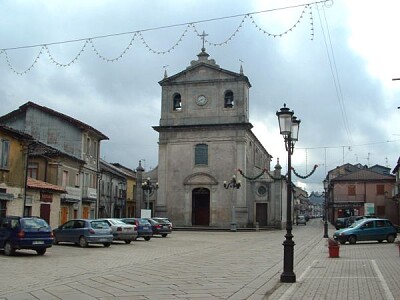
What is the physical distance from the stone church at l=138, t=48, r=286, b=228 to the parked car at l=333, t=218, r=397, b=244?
925 inches

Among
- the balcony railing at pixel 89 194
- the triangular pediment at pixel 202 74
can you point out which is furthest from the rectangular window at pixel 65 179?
the triangular pediment at pixel 202 74

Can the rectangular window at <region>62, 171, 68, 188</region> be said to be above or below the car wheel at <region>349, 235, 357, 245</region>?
above

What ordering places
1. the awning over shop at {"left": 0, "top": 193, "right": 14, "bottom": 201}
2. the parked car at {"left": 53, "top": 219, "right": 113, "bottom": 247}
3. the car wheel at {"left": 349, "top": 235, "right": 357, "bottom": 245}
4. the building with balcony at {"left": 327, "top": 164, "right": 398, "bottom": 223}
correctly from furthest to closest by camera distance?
the building with balcony at {"left": 327, "top": 164, "right": 398, "bottom": 223}, the car wheel at {"left": 349, "top": 235, "right": 357, "bottom": 245}, the awning over shop at {"left": 0, "top": 193, "right": 14, "bottom": 201}, the parked car at {"left": 53, "top": 219, "right": 113, "bottom": 247}

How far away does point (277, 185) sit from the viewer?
56.7 m

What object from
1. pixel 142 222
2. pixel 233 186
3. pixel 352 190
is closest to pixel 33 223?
pixel 142 222

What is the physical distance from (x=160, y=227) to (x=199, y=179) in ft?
61.7

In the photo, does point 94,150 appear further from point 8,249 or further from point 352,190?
point 352,190

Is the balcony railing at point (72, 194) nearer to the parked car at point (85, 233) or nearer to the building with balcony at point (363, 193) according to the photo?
the parked car at point (85, 233)

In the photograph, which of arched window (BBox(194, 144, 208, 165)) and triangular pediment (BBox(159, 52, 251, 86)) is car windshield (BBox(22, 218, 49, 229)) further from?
triangular pediment (BBox(159, 52, 251, 86))

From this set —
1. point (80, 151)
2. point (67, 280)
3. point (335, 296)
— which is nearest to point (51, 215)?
point (80, 151)

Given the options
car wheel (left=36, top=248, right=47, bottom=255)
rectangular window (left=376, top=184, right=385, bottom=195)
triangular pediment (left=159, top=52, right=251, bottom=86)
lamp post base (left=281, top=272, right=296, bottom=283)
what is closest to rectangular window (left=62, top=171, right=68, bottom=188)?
car wheel (left=36, top=248, right=47, bottom=255)

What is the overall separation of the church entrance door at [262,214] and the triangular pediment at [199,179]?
6.03m

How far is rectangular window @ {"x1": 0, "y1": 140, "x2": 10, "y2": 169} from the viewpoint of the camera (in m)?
27.7

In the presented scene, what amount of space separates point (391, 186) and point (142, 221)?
161ft
